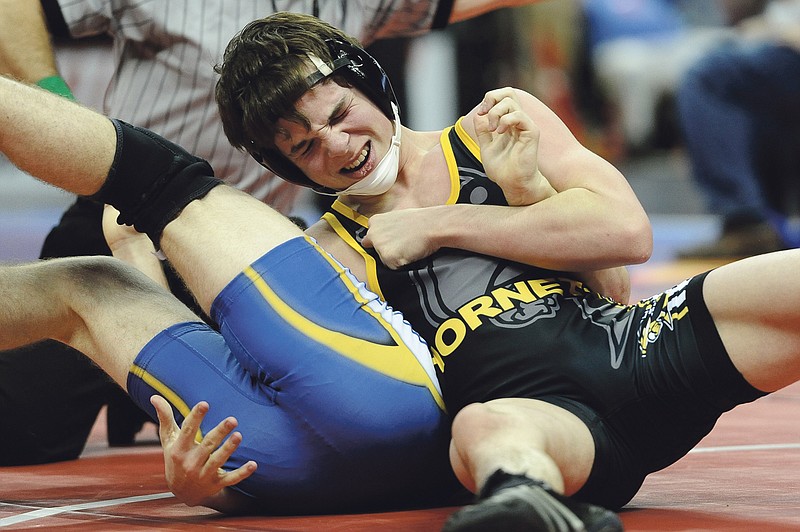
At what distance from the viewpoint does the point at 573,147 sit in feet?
7.77

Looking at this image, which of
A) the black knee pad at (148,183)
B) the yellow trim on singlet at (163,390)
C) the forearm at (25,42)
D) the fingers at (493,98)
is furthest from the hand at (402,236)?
the forearm at (25,42)

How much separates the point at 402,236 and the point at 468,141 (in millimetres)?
253

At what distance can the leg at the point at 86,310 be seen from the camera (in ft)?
7.51

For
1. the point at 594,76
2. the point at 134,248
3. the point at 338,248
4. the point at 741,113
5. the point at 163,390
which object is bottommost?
the point at 594,76

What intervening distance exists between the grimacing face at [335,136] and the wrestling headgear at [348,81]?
0.02 metres

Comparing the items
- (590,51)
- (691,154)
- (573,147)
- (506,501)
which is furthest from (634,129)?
(506,501)

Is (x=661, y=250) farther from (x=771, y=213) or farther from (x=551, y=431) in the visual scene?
(x=551, y=431)

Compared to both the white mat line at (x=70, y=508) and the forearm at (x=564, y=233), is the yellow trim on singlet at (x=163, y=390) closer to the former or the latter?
the white mat line at (x=70, y=508)

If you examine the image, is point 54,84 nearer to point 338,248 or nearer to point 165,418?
point 338,248

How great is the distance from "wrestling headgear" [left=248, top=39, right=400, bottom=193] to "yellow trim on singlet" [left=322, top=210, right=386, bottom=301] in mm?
69

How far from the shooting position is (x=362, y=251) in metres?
2.42

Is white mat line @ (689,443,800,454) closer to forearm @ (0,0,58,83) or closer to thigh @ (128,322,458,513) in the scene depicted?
thigh @ (128,322,458,513)

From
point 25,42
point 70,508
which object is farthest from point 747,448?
point 25,42

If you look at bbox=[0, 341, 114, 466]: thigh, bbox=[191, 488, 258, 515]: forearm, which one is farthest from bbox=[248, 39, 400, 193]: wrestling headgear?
bbox=[0, 341, 114, 466]: thigh
